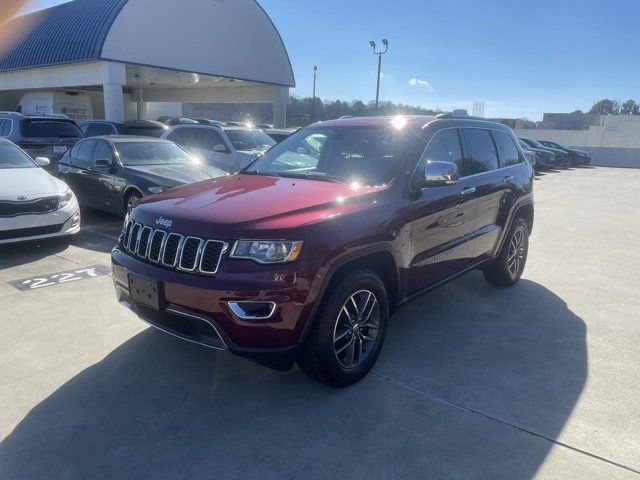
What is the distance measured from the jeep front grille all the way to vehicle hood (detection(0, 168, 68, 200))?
361cm

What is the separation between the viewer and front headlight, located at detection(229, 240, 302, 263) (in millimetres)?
2865

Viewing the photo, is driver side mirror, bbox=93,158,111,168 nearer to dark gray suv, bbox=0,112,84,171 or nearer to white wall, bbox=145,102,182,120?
dark gray suv, bbox=0,112,84,171

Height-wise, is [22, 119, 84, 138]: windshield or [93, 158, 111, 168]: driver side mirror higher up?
[22, 119, 84, 138]: windshield

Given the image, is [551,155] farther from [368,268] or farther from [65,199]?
[368,268]

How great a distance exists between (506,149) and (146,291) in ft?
13.4

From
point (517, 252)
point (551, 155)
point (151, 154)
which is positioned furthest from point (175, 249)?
point (551, 155)

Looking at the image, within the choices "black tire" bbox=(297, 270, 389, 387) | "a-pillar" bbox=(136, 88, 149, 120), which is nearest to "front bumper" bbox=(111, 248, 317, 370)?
"black tire" bbox=(297, 270, 389, 387)

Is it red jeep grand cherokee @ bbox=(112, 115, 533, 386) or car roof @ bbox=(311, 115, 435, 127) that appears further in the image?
car roof @ bbox=(311, 115, 435, 127)

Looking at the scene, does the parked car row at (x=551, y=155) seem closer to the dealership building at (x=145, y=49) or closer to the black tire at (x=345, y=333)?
the dealership building at (x=145, y=49)

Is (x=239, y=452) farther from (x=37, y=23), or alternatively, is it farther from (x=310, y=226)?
(x=37, y=23)

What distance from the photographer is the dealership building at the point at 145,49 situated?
20.7 metres

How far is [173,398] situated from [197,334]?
0.49 metres

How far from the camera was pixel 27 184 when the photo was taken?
649 centimetres

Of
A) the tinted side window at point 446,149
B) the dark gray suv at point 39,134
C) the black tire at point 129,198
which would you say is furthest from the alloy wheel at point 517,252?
the dark gray suv at point 39,134
